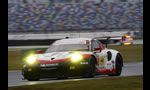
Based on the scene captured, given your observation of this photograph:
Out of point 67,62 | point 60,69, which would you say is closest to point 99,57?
point 67,62

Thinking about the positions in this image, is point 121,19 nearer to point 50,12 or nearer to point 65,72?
point 50,12

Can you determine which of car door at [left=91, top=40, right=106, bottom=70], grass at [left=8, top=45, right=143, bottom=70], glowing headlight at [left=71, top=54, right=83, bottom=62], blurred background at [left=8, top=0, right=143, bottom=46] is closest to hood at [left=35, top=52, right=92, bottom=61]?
glowing headlight at [left=71, top=54, right=83, bottom=62]

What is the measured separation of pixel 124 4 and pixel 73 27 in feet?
18.0

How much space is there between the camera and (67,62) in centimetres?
772

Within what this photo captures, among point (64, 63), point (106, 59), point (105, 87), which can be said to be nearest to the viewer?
point (105, 87)

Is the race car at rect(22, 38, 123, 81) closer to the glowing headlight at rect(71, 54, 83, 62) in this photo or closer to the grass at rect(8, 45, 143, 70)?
the glowing headlight at rect(71, 54, 83, 62)

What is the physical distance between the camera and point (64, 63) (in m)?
7.70

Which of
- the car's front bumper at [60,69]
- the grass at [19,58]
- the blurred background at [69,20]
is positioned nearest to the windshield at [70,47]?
the car's front bumper at [60,69]

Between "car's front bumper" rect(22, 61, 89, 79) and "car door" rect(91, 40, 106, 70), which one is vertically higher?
"car door" rect(91, 40, 106, 70)

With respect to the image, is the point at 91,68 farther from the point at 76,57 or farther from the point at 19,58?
the point at 19,58

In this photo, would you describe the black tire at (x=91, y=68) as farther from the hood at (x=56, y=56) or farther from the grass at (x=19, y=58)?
the grass at (x=19, y=58)

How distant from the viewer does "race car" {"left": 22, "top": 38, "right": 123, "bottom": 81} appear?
7.71 m

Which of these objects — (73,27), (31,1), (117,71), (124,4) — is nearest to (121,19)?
(124,4)

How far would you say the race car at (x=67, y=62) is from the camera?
771 centimetres
